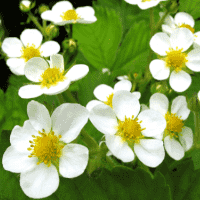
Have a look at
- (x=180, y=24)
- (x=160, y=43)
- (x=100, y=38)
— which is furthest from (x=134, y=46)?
(x=160, y=43)

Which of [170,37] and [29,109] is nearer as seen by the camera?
[29,109]

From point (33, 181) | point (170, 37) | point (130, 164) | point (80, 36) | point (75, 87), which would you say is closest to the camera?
point (33, 181)

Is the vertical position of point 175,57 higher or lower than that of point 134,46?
higher

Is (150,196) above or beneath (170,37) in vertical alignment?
beneath

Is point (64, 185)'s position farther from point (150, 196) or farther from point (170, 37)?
point (170, 37)

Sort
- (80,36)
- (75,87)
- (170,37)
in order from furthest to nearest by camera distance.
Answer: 1. (80,36)
2. (75,87)
3. (170,37)

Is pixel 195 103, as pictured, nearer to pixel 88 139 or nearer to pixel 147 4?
pixel 88 139

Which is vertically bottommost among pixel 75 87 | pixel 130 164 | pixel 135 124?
pixel 75 87

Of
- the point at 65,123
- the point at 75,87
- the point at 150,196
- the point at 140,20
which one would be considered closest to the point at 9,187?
the point at 65,123
